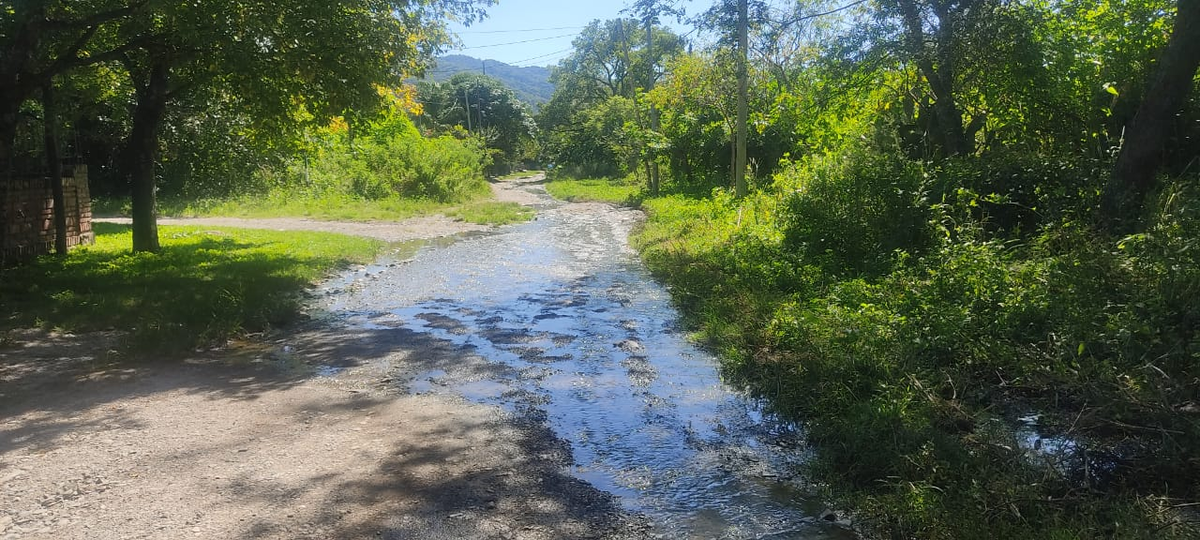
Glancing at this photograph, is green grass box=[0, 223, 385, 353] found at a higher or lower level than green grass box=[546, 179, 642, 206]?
lower

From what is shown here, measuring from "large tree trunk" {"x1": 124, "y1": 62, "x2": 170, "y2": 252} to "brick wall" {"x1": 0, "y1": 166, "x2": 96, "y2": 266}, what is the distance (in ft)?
4.92

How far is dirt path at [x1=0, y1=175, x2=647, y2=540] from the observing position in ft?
13.3

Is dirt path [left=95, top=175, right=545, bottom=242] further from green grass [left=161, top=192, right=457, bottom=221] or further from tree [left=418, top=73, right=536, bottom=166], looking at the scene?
tree [left=418, top=73, right=536, bottom=166]

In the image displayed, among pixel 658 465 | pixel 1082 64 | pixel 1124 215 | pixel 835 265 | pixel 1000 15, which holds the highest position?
pixel 1000 15

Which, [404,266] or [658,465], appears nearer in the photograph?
[658,465]

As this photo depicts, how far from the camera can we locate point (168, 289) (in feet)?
33.6

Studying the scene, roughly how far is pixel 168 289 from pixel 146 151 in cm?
438

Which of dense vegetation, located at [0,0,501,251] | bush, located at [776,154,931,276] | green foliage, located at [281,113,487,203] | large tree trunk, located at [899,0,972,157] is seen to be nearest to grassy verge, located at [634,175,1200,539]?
bush, located at [776,154,931,276]

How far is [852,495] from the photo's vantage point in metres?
4.37

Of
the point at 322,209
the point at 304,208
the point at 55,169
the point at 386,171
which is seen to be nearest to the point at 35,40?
the point at 55,169

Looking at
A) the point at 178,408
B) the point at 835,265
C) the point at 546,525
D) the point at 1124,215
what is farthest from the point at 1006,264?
the point at 178,408

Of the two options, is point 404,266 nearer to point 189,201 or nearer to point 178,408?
point 178,408

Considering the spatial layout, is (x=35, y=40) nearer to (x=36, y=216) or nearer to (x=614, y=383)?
(x=36, y=216)

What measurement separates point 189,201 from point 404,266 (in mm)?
16020
